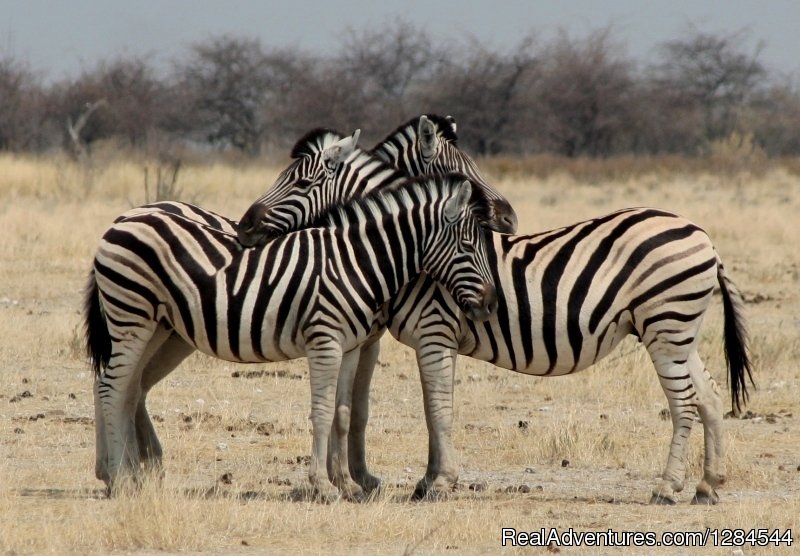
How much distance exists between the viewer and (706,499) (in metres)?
6.59

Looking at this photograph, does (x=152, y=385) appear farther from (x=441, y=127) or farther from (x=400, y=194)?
(x=441, y=127)

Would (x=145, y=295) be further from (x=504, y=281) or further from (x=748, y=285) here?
(x=748, y=285)

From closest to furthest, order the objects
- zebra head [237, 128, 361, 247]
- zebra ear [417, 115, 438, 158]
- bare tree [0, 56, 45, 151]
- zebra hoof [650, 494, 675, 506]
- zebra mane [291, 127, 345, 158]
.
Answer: zebra hoof [650, 494, 675, 506] → zebra head [237, 128, 361, 247] → zebra mane [291, 127, 345, 158] → zebra ear [417, 115, 438, 158] → bare tree [0, 56, 45, 151]

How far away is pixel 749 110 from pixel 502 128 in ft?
58.7

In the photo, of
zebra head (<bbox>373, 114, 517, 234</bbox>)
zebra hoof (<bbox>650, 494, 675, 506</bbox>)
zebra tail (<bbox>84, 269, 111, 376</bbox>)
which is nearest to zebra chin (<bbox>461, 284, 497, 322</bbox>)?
zebra hoof (<bbox>650, 494, 675, 506</bbox>)

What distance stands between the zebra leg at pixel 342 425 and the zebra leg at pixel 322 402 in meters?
0.17

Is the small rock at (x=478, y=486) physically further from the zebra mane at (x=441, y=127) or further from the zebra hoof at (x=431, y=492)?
the zebra mane at (x=441, y=127)

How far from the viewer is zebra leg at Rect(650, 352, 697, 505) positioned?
6570 millimetres

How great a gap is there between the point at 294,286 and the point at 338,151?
43.3 inches

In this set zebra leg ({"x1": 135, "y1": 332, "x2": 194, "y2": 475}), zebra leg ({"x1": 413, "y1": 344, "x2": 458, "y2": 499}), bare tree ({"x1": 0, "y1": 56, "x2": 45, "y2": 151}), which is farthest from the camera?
bare tree ({"x1": 0, "y1": 56, "x2": 45, "y2": 151})

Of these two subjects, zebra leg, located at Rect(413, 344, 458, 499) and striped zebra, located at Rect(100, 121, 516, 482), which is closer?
zebra leg, located at Rect(413, 344, 458, 499)

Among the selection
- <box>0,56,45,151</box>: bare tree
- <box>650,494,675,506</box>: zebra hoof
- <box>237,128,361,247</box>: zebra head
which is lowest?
<box>650,494,675,506</box>: zebra hoof

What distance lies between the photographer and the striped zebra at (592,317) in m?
6.56

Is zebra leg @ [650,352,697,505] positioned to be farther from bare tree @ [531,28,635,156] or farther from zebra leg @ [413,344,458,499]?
bare tree @ [531,28,635,156]
